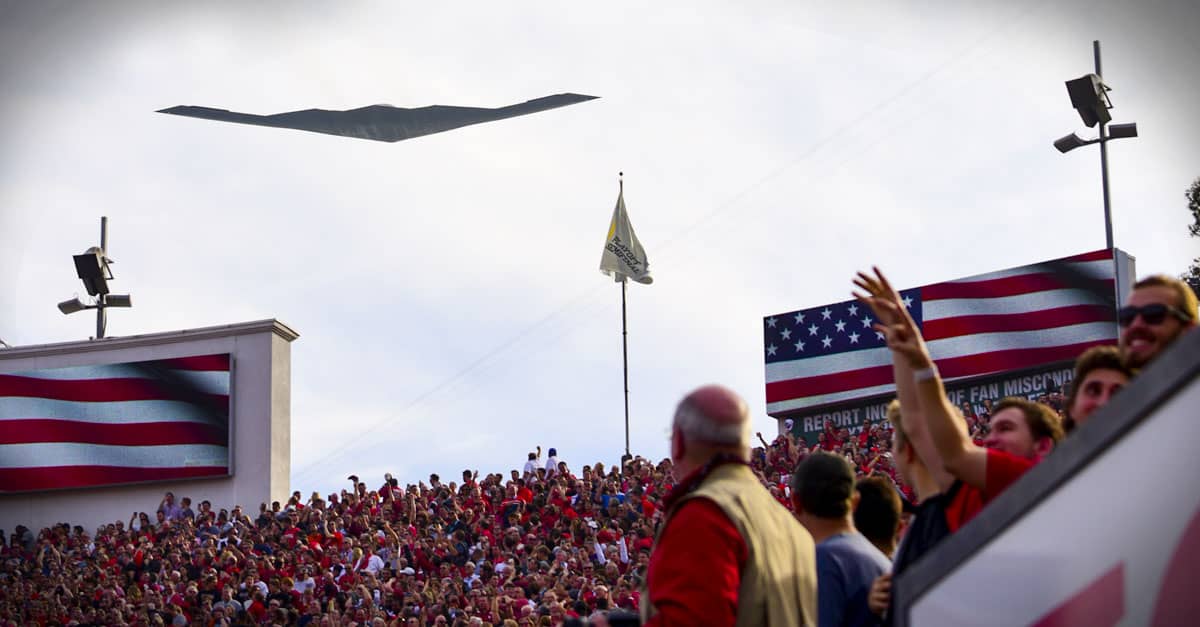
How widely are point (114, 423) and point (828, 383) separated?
14.4 m

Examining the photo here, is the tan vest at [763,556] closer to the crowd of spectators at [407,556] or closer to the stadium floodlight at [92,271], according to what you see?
the crowd of spectators at [407,556]

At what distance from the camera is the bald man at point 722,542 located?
335cm

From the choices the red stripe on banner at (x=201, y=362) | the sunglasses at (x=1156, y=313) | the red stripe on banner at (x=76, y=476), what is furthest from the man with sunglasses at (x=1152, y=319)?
the red stripe on banner at (x=201, y=362)

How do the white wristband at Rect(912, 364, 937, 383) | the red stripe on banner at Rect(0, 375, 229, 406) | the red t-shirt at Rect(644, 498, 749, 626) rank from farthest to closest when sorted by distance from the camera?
the red stripe on banner at Rect(0, 375, 229, 406), the white wristband at Rect(912, 364, 937, 383), the red t-shirt at Rect(644, 498, 749, 626)

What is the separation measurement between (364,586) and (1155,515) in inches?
642

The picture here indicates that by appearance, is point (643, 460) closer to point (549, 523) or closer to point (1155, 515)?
point (549, 523)

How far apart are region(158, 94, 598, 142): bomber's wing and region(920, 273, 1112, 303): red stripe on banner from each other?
12.8m

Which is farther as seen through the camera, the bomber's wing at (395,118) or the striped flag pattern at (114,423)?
the striped flag pattern at (114,423)

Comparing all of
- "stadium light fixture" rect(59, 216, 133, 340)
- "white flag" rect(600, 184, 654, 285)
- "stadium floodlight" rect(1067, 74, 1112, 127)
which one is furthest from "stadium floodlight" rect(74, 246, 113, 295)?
"stadium floodlight" rect(1067, 74, 1112, 127)

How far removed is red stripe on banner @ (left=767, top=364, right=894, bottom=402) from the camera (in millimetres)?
27578

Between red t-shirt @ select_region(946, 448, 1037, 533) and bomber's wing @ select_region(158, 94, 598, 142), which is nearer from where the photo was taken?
red t-shirt @ select_region(946, 448, 1037, 533)

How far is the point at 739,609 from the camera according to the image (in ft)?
11.5

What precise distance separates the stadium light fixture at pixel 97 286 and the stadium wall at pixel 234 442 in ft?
3.74

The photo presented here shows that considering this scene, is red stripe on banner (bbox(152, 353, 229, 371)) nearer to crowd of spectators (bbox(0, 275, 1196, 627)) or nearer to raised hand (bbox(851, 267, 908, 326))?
crowd of spectators (bbox(0, 275, 1196, 627))
